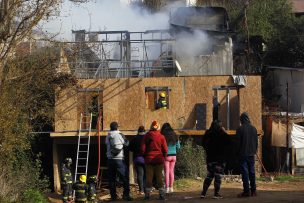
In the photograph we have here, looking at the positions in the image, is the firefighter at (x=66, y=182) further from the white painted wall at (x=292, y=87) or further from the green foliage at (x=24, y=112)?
the white painted wall at (x=292, y=87)

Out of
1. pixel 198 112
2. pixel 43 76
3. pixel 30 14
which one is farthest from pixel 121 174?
pixel 198 112

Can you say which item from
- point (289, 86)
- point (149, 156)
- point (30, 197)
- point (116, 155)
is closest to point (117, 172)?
point (116, 155)

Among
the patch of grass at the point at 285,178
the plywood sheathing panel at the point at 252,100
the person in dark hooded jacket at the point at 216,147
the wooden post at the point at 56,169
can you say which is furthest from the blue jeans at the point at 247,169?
the wooden post at the point at 56,169

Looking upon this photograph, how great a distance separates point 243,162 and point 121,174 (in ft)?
10.0

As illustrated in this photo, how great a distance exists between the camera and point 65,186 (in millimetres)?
15281

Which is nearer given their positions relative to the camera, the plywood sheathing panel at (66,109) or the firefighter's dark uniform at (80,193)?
the firefighter's dark uniform at (80,193)

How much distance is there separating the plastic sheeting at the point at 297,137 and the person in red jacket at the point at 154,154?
39.2ft

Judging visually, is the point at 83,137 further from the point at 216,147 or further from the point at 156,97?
A: the point at 216,147

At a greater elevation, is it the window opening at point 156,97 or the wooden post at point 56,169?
the window opening at point 156,97

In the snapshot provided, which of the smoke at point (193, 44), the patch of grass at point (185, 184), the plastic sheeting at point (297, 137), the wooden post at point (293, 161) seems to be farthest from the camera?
the smoke at point (193, 44)

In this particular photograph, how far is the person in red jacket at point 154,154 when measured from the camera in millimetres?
12617

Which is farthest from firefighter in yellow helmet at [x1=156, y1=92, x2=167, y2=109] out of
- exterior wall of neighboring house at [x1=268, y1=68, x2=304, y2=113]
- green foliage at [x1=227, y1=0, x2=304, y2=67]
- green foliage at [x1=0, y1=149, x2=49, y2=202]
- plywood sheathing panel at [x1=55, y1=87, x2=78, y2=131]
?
green foliage at [x1=227, y1=0, x2=304, y2=67]

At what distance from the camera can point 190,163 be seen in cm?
1956

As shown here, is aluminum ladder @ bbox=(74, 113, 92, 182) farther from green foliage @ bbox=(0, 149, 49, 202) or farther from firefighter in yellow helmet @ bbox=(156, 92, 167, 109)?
green foliage @ bbox=(0, 149, 49, 202)
